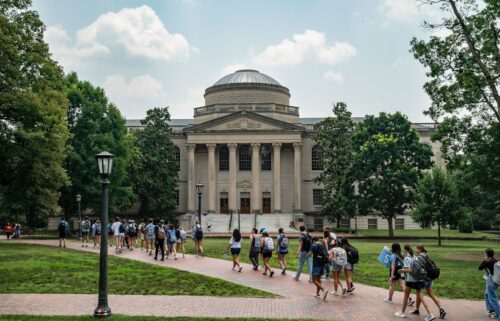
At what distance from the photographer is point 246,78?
235 ft

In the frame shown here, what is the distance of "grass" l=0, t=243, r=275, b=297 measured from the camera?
16.1m

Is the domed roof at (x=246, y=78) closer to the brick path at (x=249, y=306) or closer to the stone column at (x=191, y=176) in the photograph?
the stone column at (x=191, y=176)

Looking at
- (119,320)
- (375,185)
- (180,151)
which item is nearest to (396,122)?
(375,185)

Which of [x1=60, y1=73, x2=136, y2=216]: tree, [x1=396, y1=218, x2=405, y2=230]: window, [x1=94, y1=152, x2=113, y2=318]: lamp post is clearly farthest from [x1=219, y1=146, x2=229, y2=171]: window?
[x1=94, y1=152, x2=113, y2=318]: lamp post

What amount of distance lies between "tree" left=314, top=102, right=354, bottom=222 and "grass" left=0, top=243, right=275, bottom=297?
117ft

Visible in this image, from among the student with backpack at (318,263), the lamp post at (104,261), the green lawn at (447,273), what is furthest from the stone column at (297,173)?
the lamp post at (104,261)

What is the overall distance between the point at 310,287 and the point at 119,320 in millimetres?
7367

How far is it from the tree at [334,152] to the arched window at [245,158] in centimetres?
996

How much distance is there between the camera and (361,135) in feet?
163

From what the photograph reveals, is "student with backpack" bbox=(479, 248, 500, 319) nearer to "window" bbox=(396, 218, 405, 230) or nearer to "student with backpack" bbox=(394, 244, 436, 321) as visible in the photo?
"student with backpack" bbox=(394, 244, 436, 321)

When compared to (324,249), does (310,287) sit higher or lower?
lower

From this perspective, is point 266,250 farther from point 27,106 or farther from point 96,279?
point 27,106

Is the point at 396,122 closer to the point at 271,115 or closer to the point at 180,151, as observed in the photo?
the point at 271,115

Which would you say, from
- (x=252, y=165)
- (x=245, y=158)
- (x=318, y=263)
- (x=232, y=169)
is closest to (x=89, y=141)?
(x=232, y=169)
